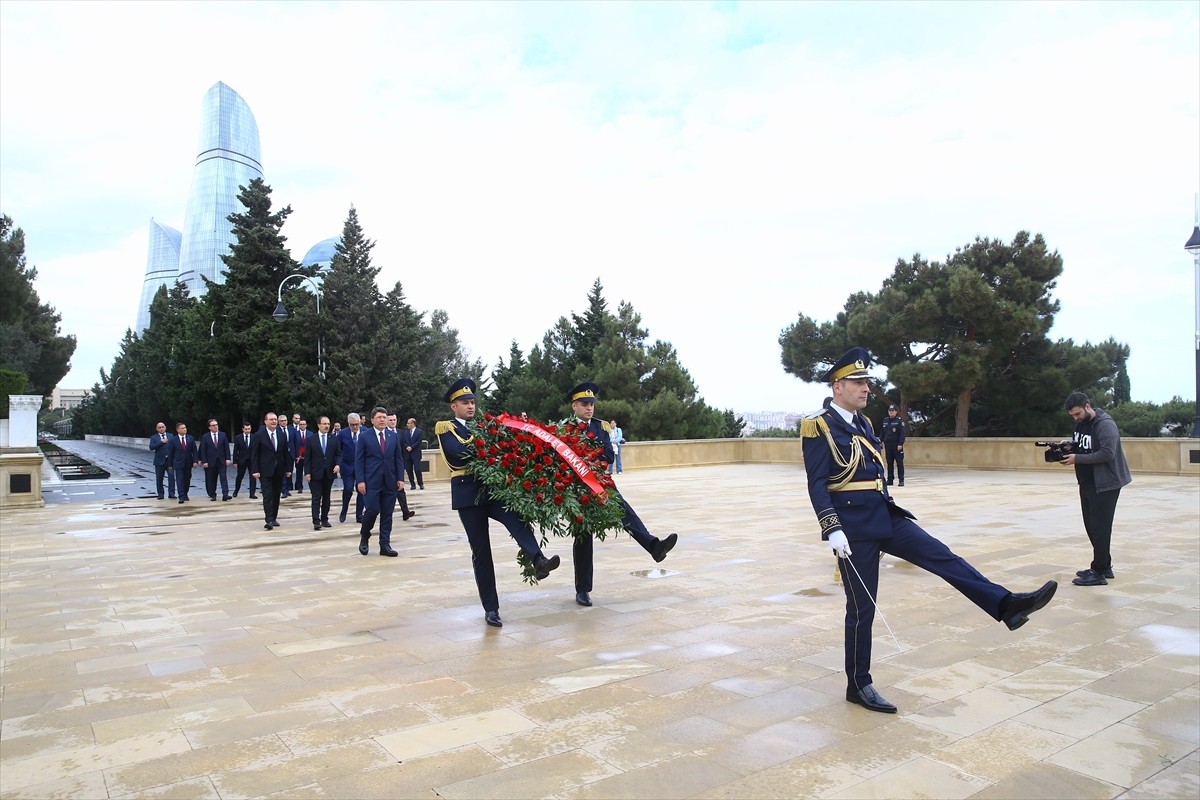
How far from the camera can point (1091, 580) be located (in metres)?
7.94

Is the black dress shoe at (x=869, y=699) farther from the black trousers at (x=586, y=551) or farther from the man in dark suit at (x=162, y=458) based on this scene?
the man in dark suit at (x=162, y=458)

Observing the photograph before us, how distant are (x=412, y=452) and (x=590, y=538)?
11.9m

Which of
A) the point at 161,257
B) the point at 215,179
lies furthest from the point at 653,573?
the point at 161,257

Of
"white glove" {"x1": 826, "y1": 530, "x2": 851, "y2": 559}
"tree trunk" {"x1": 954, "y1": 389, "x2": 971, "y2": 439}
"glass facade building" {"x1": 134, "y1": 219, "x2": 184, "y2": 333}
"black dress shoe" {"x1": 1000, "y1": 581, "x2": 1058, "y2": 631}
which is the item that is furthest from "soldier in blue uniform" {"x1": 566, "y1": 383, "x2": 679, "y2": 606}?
"glass facade building" {"x1": 134, "y1": 219, "x2": 184, "y2": 333}

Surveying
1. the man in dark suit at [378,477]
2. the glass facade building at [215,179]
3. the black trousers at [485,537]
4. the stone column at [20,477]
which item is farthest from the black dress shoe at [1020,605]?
the glass facade building at [215,179]

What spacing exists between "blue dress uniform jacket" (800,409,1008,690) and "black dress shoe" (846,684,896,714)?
3 cm

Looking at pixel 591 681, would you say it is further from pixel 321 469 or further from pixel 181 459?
pixel 181 459

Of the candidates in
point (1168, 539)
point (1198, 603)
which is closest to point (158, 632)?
point (1198, 603)

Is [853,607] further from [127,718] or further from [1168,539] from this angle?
[1168,539]

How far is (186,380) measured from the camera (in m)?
43.8

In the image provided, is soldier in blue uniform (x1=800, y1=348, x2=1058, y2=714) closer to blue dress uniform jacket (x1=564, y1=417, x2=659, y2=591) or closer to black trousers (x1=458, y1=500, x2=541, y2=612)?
blue dress uniform jacket (x1=564, y1=417, x2=659, y2=591)

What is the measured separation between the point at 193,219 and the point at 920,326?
9993 centimetres

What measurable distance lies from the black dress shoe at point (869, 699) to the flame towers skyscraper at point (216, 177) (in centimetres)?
10614

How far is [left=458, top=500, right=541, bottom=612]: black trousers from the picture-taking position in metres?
6.79
